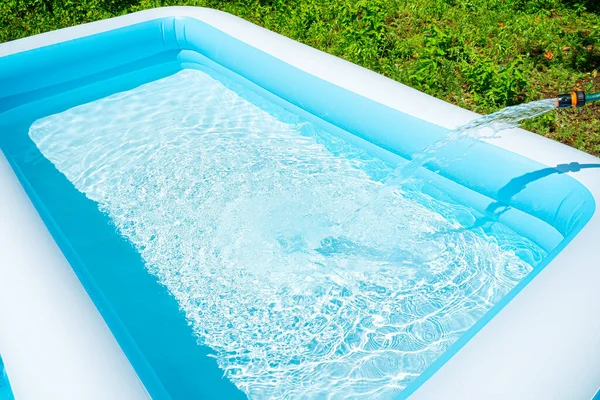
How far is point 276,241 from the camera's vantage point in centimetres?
273

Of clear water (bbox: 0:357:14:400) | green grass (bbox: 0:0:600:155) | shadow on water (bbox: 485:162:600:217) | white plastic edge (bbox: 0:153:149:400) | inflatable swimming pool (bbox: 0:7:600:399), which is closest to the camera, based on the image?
white plastic edge (bbox: 0:153:149:400)

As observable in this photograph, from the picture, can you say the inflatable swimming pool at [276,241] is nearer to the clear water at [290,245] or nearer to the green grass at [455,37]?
the clear water at [290,245]

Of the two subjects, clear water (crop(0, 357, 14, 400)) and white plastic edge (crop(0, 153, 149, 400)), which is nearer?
white plastic edge (crop(0, 153, 149, 400))

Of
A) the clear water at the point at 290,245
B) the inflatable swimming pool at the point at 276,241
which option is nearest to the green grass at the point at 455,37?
the inflatable swimming pool at the point at 276,241

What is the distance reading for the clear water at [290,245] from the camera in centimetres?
222

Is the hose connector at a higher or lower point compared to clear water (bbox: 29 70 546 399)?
higher

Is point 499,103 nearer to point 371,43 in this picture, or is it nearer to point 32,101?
point 371,43

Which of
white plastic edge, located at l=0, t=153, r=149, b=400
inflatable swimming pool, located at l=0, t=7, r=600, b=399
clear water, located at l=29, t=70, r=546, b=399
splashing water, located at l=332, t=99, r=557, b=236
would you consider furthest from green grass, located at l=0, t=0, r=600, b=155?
white plastic edge, located at l=0, t=153, r=149, b=400

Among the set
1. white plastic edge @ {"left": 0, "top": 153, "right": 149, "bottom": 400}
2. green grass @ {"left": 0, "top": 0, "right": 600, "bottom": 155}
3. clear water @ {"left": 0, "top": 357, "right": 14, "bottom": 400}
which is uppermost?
green grass @ {"left": 0, "top": 0, "right": 600, "bottom": 155}

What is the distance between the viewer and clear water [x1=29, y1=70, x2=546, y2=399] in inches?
87.6

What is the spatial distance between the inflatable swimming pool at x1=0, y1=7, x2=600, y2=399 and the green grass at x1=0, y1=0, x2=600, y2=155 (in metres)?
0.60

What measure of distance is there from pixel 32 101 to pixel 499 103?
132 inches

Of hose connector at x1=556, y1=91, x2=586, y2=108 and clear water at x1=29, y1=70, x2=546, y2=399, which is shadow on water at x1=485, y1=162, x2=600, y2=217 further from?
hose connector at x1=556, y1=91, x2=586, y2=108

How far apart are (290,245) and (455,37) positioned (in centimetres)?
248
